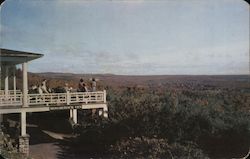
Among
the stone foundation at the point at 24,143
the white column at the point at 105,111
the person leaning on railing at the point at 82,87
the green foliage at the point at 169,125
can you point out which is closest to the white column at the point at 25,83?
the stone foundation at the point at 24,143

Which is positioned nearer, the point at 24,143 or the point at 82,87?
the point at 82,87

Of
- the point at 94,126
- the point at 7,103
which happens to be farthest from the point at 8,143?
the point at 94,126

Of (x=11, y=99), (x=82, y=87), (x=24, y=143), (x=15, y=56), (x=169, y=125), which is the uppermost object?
(x=15, y=56)

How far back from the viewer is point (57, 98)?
4184 millimetres

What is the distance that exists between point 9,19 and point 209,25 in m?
1.91

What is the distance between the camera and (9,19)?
410 cm

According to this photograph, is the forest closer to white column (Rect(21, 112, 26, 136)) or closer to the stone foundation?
white column (Rect(21, 112, 26, 136))

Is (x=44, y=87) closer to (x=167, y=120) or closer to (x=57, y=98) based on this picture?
(x=57, y=98)

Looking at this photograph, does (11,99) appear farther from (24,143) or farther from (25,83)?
(24,143)

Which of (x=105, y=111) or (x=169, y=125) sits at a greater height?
(x=105, y=111)

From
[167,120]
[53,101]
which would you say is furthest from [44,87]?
[167,120]

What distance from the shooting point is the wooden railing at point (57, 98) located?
13.6 feet

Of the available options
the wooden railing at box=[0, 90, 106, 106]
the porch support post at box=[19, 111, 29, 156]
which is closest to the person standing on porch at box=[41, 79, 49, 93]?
the wooden railing at box=[0, 90, 106, 106]

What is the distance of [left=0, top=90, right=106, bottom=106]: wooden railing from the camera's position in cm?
415
